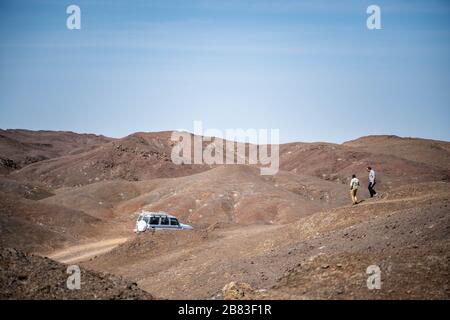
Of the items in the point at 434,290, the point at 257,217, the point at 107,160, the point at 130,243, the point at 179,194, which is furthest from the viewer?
the point at 107,160

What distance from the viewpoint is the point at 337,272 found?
13.3 m

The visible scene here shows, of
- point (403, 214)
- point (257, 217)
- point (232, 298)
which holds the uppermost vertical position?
point (403, 214)

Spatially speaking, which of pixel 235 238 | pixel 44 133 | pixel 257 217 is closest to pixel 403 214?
pixel 235 238

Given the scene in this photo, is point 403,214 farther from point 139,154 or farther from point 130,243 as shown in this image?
point 139,154

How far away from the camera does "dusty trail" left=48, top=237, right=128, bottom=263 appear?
99.7 feet

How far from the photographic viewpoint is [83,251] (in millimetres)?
32625

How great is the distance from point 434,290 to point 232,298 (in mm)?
5131

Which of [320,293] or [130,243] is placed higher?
[320,293]

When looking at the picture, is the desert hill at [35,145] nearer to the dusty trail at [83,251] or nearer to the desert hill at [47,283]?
the dusty trail at [83,251]

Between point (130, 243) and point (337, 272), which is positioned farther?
point (130, 243)

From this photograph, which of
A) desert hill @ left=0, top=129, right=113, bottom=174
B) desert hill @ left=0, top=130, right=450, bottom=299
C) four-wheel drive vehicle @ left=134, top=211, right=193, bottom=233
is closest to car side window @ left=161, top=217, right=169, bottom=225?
four-wheel drive vehicle @ left=134, top=211, right=193, bottom=233

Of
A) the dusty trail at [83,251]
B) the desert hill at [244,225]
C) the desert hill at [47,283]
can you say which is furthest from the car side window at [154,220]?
the desert hill at [47,283]

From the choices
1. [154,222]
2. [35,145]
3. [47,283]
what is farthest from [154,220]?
[35,145]

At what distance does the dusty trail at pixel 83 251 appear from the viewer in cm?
3038
